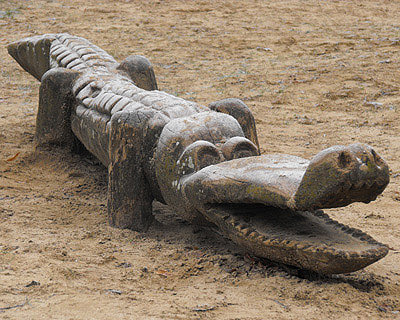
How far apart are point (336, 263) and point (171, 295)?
31.8 inches

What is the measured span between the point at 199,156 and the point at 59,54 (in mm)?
2866

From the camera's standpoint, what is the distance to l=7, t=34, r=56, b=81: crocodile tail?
18.1 feet

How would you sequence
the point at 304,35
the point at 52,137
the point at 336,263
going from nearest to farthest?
the point at 336,263 → the point at 52,137 → the point at 304,35

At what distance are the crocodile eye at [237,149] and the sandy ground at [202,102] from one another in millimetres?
573

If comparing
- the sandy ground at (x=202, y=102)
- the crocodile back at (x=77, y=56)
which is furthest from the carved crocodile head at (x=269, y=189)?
the crocodile back at (x=77, y=56)

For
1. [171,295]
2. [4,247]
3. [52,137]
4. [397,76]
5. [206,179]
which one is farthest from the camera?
[397,76]

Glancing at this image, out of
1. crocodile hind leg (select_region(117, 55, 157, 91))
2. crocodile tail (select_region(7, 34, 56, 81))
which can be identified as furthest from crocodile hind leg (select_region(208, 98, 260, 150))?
crocodile tail (select_region(7, 34, 56, 81))

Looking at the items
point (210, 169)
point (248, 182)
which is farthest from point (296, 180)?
point (210, 169)

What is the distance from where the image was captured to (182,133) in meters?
3.15

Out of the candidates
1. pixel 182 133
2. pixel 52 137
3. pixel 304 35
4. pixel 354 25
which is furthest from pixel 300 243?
pixel 354 25

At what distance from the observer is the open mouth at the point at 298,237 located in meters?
2.32

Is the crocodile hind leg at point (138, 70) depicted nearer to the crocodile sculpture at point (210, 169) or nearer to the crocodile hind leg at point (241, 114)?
the crocodile sculpture at point (210, 169)

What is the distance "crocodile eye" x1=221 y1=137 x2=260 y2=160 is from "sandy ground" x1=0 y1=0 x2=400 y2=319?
1.88 feet

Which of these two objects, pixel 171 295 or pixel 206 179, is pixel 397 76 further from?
pixel 171 295
